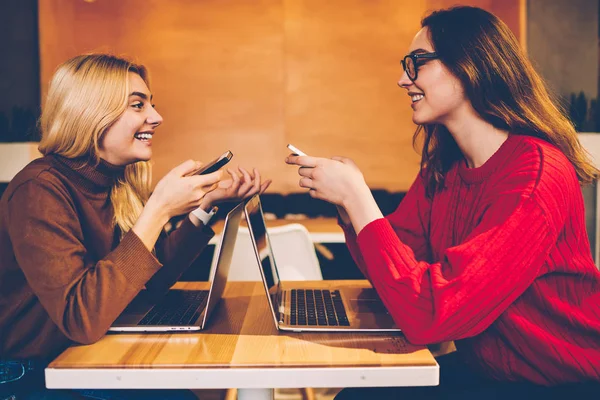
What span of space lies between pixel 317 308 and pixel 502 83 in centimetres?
70

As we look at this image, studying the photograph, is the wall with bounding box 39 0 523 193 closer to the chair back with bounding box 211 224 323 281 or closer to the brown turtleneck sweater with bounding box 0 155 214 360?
the chair back with bounding box 211 224 323 281

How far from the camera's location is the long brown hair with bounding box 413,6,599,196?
1.27 metres

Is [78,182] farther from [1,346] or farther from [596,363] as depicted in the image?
[596,363]

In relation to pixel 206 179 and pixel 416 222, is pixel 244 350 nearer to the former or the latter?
pixel 206 179

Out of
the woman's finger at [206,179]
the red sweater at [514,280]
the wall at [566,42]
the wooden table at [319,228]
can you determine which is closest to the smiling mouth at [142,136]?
the woman's finger at [206,179]

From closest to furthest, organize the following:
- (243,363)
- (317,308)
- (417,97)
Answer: (243,363) → (317,308) → (417,97)

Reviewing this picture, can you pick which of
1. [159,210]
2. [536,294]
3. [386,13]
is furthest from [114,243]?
[386,13]

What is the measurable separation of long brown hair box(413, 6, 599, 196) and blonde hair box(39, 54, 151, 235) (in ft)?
2.81

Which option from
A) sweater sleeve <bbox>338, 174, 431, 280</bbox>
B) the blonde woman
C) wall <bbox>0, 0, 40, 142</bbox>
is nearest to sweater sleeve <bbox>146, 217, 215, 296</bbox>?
the blonde woman

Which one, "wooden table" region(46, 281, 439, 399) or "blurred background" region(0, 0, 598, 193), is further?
"blurred background" region(0, 0, 598, 193)

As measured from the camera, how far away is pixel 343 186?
1211 mm

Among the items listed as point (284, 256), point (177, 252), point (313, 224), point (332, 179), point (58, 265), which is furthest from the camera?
point (313, 224)

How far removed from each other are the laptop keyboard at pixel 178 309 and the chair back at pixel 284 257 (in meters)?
0.71

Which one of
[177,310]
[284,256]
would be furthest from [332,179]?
[284,256]
